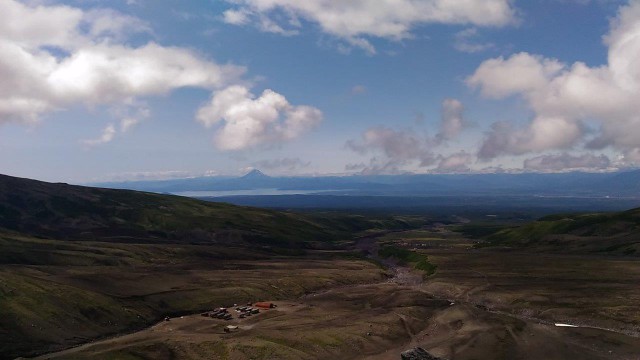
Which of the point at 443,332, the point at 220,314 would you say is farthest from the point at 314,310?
the point at 443,332

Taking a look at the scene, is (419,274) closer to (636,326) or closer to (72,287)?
(636,326)

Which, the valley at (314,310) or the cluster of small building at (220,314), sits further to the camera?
the cluster of small building at (220,314)

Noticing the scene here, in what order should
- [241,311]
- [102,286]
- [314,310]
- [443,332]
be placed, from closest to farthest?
[443,332], [241,311], [314,310], [102,286]

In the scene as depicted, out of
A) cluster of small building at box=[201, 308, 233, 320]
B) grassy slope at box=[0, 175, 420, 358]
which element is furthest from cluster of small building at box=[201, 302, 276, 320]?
grassy slope at box=[0, 175, 420, 358]

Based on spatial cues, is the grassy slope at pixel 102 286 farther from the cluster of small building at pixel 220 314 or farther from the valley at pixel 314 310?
the cluster of small building at pixel 220 314

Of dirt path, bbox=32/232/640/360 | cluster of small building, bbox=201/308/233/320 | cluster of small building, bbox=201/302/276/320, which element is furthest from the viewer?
cluster of small building, bbox=201/302/276/320

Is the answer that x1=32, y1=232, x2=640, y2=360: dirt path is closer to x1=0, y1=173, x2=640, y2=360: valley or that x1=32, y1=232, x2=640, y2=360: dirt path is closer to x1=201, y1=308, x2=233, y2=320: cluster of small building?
x1=0, y1=173, x2=640, y2=360: valley

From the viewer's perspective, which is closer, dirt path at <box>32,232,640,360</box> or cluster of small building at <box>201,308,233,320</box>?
dirt path at <box>32,232,640,360</box>

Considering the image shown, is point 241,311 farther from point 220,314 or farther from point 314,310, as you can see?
point 314,310

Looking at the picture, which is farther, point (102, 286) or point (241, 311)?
point (102, 286)

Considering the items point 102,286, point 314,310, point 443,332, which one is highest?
point 102,286

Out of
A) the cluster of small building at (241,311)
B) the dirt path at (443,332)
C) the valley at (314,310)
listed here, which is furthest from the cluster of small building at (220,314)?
the dirt path at (443,332)

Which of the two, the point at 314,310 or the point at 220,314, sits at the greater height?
the point at 220,314
